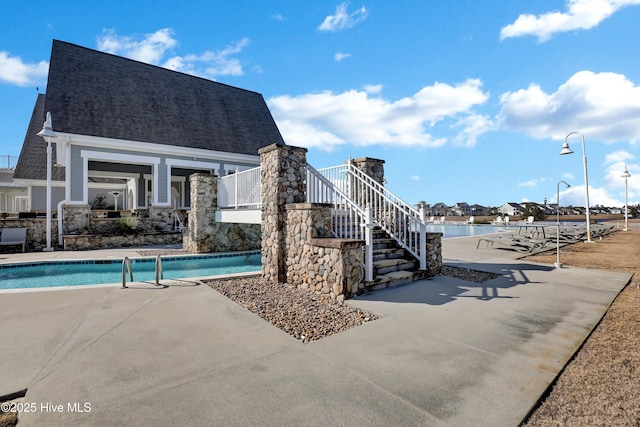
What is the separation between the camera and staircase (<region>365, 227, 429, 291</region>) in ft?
17.6

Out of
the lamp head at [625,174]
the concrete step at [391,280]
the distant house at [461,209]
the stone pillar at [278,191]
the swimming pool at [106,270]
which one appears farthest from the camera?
the distant house at [461,209]

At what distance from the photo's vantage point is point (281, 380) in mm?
2436

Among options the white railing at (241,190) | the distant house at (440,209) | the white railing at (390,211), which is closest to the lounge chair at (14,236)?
the white railing at (241,190)

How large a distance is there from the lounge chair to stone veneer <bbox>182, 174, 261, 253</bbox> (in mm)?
6262

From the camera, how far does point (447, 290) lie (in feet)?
17.2

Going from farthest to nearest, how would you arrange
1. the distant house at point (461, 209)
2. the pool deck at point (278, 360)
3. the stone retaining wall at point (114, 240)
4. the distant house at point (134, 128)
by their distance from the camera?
the distant house at point (461, 209) < the distant house at point (134, 128) < the stone retaining wall at point (114, 240) < the pool deck at point (278, 360)

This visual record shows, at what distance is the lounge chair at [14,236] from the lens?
11.2m

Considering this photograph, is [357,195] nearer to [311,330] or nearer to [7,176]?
[311,330]

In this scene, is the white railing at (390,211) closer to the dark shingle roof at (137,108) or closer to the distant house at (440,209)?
the dark shingle roof at (137,108)

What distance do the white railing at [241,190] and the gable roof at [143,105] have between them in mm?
6111

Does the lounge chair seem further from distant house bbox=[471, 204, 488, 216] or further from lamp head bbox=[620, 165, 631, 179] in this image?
distant house bbox=[471, 204, 488, 216]

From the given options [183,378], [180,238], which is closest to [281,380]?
[183,378]

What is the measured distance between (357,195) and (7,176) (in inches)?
1222

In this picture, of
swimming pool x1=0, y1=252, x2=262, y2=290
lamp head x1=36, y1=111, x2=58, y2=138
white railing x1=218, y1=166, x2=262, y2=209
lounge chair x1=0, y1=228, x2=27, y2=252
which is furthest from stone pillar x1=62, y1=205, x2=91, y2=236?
white railing x1=218, y1=166, x2=262, y2=209
